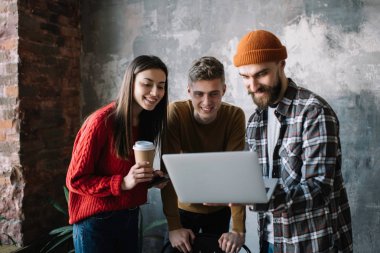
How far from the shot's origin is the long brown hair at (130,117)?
1705mm

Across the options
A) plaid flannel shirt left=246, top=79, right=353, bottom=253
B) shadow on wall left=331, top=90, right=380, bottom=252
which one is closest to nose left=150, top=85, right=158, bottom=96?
plaid flannel shirt left=246, top=79, right=353, bottom=253

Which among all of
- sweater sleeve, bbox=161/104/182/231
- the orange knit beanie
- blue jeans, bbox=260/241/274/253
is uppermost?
the orange knit beanie

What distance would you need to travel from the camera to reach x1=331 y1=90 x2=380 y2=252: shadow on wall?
2.32 m

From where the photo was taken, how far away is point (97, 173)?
172 centimetres

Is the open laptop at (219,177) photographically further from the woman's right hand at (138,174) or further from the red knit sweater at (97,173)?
the red knit sweater at (97,173)

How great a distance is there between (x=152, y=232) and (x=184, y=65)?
1425mm

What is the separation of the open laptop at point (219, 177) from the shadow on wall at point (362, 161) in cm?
126

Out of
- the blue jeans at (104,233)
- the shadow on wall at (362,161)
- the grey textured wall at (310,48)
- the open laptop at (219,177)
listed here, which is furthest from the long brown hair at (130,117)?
the shadow on wall at (362,161)

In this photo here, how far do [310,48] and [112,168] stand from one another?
5.01ft

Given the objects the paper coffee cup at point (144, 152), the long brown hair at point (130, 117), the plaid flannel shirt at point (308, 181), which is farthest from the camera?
the long brown hair at point (130, 117)

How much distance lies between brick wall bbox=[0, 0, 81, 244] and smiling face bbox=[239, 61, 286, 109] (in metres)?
1.82

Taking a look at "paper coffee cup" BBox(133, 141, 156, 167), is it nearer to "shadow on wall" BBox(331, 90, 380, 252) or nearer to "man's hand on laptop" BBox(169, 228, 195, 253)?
"man's hand on laptop" BBox(169, 228, 195, 253)

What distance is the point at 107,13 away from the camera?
3137 millimetres

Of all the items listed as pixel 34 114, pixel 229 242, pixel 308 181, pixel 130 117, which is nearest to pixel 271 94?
pixel 308 181
